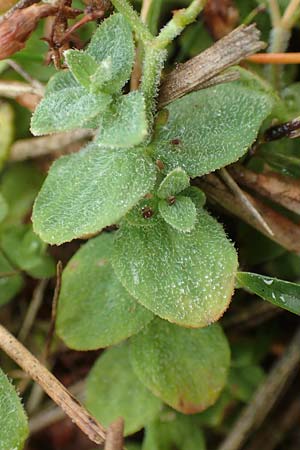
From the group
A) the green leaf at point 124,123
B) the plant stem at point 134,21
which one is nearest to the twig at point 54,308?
the green leaf at point 124,123

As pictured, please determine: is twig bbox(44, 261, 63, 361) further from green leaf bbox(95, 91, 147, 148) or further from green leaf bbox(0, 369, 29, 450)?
green leaf bbox(95, 91, 147, 148)

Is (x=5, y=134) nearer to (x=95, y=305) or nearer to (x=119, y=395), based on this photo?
(x=95, y=305)

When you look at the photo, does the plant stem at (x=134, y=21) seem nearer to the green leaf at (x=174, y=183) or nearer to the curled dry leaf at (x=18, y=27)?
the curled dry leaf at (x=18, y=27)

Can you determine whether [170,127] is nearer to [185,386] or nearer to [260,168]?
[260,168]

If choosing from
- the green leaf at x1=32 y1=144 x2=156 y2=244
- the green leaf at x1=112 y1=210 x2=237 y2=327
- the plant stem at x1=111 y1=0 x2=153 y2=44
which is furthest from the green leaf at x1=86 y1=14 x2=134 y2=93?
Answer: the green leaf at x1=112 y1=210 x2=237 y2=327

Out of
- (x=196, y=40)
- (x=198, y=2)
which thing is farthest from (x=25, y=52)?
(x=198, y=2)
